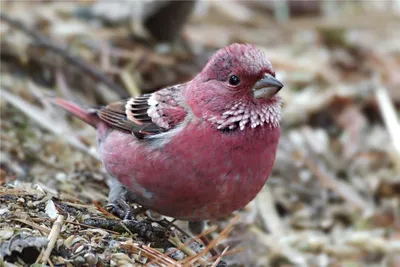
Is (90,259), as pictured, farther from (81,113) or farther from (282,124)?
(282,124)

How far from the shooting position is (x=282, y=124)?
23.9 ft

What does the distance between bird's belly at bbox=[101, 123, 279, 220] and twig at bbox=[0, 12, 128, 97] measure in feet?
8.45

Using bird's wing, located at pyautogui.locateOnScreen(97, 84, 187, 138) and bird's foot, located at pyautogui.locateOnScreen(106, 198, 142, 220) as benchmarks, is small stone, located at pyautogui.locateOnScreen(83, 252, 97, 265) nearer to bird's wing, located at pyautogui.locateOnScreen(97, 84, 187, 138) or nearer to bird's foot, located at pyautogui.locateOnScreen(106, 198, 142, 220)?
bird's foot, located at pyautogui.locateOnScreen(106, 198, 142, 220)

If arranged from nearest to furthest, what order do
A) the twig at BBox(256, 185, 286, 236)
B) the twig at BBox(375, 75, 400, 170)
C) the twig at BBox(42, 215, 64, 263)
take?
1. the twig at BBox(42, 215, 64, 263)
2. the twig at BBox(256, 185, 286, 236)
3. the twig at BBox(375, 75, 400, 170)

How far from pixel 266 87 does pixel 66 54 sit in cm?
322

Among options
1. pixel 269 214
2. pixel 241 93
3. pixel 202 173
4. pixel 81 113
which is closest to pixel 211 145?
pixel 202 173

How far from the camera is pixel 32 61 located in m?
7.00

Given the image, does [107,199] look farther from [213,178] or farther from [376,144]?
[376,144]

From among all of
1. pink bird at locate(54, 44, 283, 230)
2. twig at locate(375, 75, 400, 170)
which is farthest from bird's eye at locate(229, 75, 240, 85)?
twig at locate(375, 75, 400, 170)

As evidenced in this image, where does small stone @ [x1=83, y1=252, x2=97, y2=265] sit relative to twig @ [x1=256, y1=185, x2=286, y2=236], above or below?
below

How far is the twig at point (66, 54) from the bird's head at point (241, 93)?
256 centimetres

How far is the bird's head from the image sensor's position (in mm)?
4078

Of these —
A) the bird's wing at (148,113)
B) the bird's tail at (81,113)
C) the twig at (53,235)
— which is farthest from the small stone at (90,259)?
the bird's tail at (81,113)

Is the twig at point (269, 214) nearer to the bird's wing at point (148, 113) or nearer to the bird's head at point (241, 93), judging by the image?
the bird's wing at point (148, 113)
